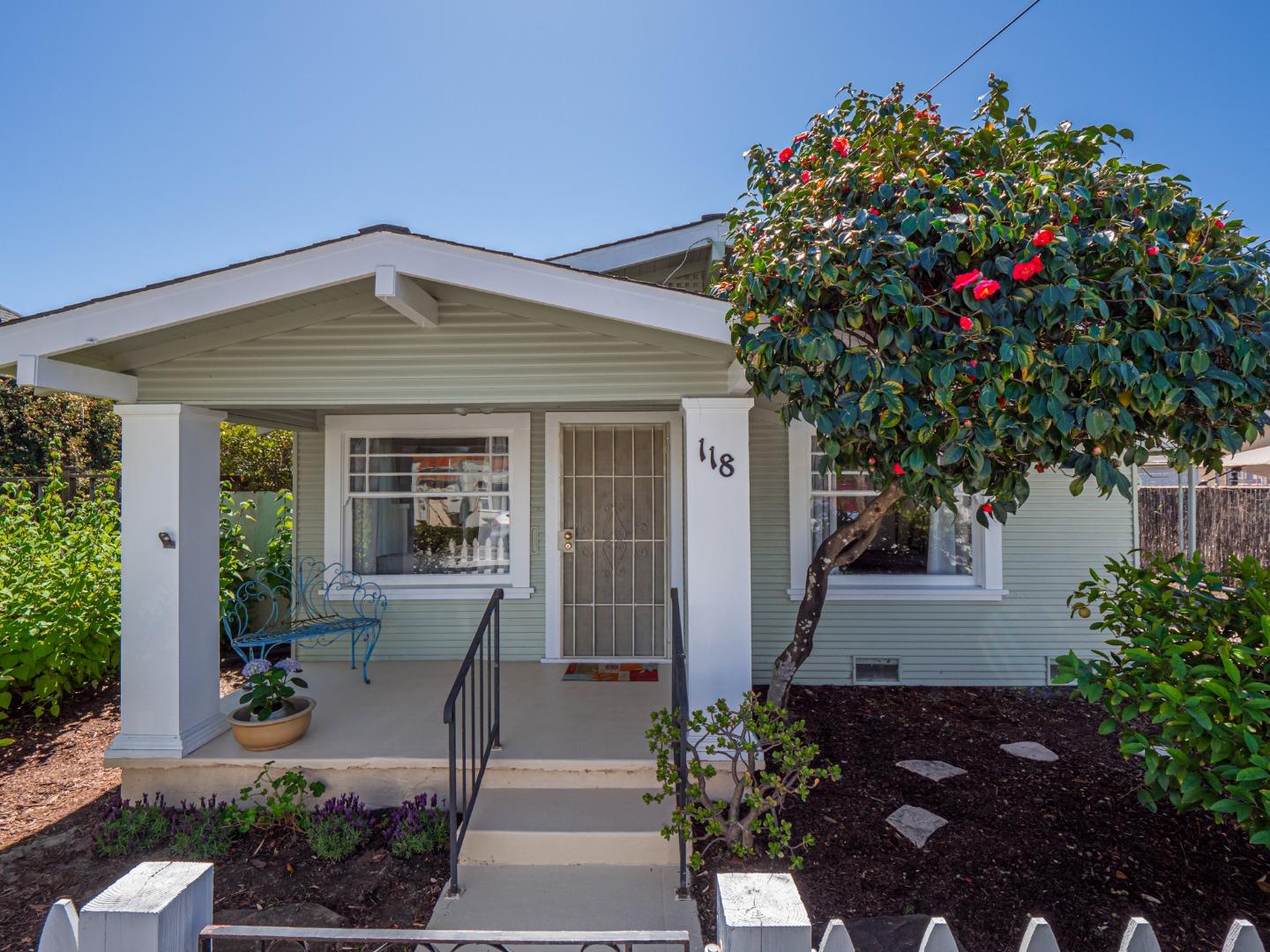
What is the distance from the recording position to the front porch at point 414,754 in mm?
3441

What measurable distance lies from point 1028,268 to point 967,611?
391 centimetres

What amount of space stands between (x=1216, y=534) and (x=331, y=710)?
14.5 meters

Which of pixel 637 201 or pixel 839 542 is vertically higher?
pixel 637 201

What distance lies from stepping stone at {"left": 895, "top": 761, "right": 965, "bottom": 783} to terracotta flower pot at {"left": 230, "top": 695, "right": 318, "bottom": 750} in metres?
3.61

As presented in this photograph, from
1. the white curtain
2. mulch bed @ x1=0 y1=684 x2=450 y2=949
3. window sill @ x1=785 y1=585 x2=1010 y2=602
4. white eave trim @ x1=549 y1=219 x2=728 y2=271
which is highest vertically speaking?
white eave trim @ x1=549 y1=219 x2=728 y2=271

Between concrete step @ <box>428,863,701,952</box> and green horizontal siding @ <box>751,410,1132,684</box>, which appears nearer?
concrete step @ <box>428,863,701,952</box>

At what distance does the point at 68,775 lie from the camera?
4.01 m

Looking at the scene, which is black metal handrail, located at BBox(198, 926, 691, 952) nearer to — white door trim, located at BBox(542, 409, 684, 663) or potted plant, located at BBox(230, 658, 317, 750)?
potted plant, located at BBox(230, 658, 317, 750)

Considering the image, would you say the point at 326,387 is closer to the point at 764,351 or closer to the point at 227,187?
the point at 764,351

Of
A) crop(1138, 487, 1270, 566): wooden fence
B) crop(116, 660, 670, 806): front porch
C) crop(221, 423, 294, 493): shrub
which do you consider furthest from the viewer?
crop(1138, 487, 1270, 566): wooden fence

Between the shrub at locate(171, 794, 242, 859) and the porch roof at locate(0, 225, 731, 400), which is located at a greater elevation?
the porch roof at locate(0, 225, 731, 400)

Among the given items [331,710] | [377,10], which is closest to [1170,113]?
[377,10]

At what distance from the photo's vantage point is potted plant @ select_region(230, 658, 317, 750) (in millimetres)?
3586

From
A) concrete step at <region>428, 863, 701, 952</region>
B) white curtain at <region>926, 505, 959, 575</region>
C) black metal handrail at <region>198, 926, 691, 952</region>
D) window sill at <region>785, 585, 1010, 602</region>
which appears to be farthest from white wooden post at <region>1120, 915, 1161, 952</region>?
white curtain at <region>926, 505, 959, 575</region>
